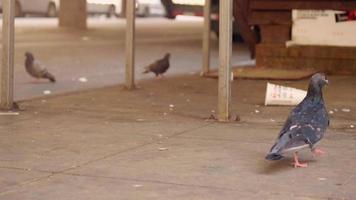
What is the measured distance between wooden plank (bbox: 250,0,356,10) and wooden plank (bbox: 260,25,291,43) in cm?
37

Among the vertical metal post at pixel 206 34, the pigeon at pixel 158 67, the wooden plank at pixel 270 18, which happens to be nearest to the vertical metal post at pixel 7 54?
the pigeon at pixel 158 67

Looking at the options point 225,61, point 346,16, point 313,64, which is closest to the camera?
point 225,61

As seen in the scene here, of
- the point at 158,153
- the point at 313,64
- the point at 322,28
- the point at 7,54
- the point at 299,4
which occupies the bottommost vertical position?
the point at 158,153

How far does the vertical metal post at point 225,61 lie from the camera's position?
955 centimetres

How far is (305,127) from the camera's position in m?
6.78

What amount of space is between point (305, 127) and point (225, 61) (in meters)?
2.93

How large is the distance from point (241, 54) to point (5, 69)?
13.1 metres

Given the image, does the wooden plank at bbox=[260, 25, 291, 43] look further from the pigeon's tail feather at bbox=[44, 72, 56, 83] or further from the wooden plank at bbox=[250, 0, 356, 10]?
the pigeon's tail feather at bbox=[44, 72, 56, 83]

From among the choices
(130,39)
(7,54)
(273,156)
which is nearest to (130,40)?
(130,39)

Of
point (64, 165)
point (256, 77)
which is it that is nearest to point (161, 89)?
point (256, 77)

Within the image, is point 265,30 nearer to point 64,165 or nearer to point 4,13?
point 4,13

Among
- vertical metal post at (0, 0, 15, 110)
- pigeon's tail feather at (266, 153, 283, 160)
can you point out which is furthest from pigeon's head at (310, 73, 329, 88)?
vertical metal post at (0, 0, 15, 110)

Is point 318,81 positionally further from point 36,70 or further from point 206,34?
point 36,70

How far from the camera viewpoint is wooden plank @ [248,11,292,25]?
1573 centimetres
